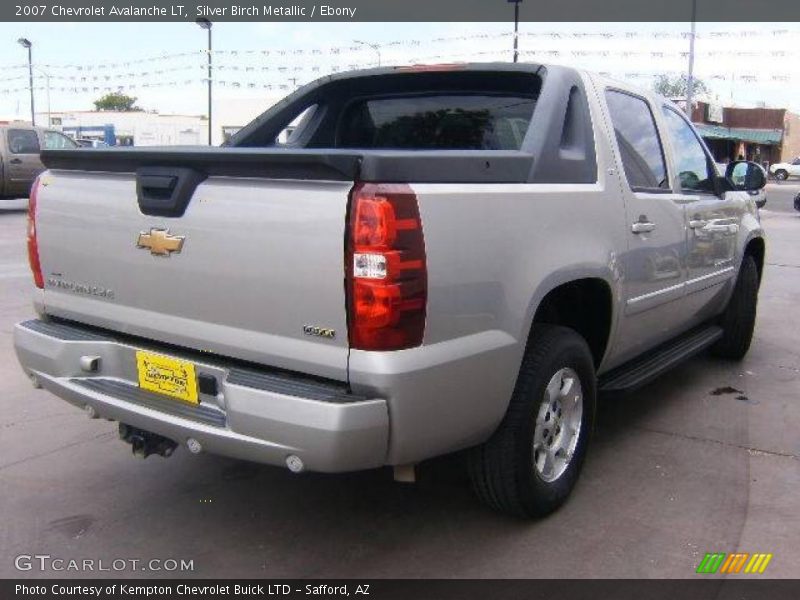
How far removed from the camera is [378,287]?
237cm

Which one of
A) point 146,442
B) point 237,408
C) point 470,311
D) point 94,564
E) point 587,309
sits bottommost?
point 94,564

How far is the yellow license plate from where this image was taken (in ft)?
8.95

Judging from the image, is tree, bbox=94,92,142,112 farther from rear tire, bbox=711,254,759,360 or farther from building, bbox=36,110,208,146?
rear tire, bbox=711,254,759,360

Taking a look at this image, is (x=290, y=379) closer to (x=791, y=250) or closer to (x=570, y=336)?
(x=570, y=336)

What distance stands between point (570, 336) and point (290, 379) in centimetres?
128

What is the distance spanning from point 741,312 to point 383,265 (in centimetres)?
417

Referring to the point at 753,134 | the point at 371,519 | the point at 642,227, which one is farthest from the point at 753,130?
the point at 371,519

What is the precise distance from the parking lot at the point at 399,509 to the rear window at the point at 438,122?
162cm

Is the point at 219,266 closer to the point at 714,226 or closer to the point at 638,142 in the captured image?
the point at 638,142

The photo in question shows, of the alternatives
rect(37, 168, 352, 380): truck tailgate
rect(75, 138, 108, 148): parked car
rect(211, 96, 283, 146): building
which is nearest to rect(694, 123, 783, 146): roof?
rect(211, 96, 283, 146): building

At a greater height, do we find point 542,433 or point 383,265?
point 383,265

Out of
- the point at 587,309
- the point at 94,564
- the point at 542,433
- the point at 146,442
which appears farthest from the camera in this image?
the point at 587,309

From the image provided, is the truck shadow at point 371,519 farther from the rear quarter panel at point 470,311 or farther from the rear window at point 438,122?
the rear window at point 438,122

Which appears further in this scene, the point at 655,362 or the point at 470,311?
the point at 655,362
